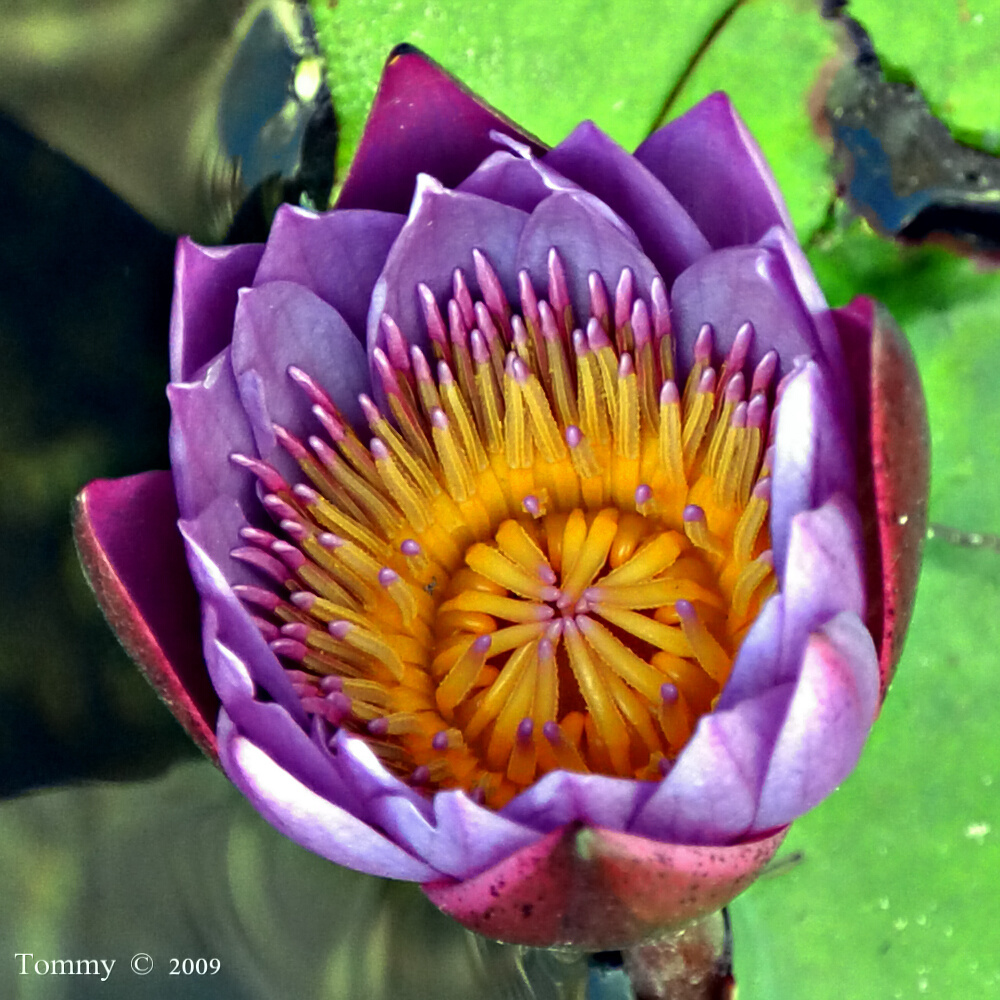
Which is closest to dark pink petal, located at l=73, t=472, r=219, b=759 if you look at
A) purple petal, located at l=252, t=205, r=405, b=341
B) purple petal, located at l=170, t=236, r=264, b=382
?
purple petal, located at l=170, t=236, r=264, b=382

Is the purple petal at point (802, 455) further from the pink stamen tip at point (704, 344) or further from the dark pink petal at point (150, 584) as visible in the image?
the dark pink petal at point (150, 584)

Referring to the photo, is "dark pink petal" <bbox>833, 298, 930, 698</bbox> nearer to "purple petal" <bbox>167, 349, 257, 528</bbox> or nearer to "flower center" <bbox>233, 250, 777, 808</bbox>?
"flower center" <bbox>233, 250, 777, 808</bbox>

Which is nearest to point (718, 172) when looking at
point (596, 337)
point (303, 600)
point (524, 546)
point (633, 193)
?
point (633, 193)

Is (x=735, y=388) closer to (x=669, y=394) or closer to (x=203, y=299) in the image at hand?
(x=669, y=394)

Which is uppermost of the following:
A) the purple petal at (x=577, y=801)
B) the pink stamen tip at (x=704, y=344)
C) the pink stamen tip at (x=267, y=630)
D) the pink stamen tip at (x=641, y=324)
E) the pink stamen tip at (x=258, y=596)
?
the pink stamen tip at (x=704, y=344)

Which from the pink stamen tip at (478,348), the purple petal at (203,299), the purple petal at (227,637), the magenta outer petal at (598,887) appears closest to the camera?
the magenta outer petal at (598,887)

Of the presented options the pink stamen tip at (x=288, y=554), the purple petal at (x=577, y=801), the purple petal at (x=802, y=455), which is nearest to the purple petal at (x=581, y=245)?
the purple petal at (x=802, y=455)
